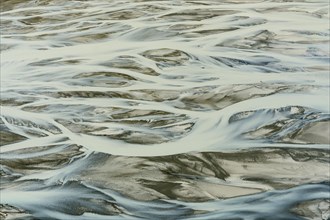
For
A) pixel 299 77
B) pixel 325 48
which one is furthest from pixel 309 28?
pixel 299 77

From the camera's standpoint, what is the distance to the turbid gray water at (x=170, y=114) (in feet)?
1.79

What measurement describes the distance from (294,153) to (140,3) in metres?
0.78

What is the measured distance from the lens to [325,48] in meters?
0.92

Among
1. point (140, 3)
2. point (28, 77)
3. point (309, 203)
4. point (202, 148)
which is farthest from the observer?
point (140, 3)

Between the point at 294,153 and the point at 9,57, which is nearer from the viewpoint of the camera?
the point at 294,153

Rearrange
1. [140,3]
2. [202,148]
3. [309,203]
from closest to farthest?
[309,203]
[202,148]
[140,3]

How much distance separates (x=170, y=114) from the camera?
2.43 ft

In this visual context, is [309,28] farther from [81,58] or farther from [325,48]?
[81,58]

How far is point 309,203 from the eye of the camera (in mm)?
517

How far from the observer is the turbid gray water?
0.55 metres

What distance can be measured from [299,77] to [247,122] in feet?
0.55

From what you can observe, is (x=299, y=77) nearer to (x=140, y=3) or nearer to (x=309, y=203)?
(x=309, y=203)

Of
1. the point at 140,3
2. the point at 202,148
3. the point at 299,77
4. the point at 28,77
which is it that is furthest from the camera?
the point at 140,3

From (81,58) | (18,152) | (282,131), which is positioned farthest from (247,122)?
(81,58)
